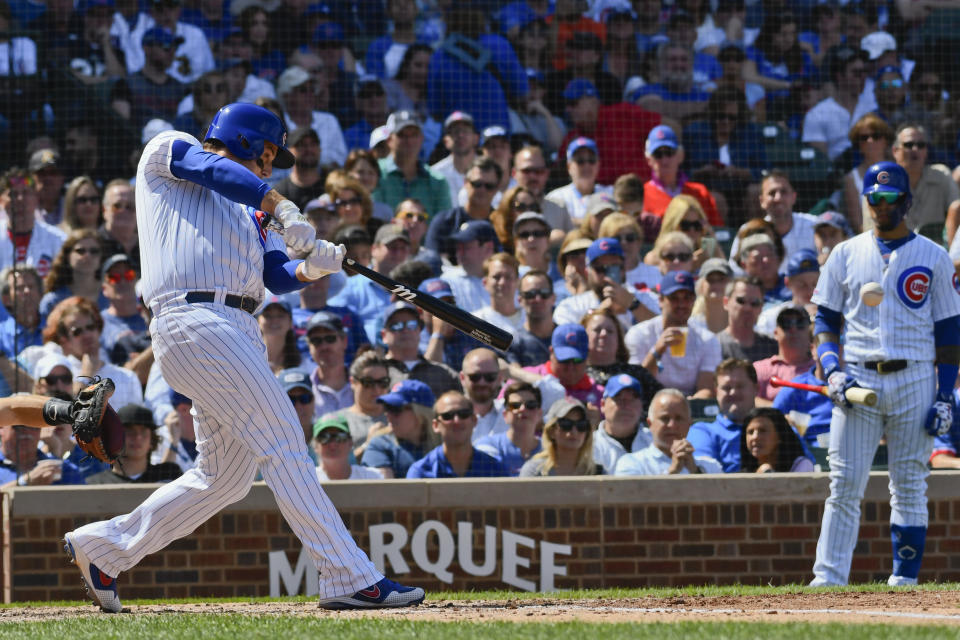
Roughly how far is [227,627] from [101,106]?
7.34 m

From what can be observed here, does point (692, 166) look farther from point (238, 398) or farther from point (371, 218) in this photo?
point (238, 398)

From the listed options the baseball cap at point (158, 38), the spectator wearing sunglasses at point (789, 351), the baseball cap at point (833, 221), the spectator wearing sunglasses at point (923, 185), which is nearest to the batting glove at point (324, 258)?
A: the spectator wearing sunglasses at point (789, 351)

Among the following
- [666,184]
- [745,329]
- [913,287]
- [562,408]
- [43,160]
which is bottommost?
[562,408]

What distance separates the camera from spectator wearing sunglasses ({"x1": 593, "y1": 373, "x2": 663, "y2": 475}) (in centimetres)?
820

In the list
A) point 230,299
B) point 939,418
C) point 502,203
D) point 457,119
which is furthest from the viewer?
point 457,119

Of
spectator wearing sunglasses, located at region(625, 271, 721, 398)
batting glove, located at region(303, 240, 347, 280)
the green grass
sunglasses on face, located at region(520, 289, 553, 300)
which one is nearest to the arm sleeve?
batting glove, located at region(303, 240, 347, 280)

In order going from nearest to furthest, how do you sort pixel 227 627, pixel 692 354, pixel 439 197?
1. pixel 227 627
2. pixel 692 354
3. pixel 439 197

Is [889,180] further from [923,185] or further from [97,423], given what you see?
[923,185]

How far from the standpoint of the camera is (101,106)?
1134 cm

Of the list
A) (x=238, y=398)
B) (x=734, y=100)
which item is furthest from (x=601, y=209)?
(x=238, y=398)

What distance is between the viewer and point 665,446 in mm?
8031

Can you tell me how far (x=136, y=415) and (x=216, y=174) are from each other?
128 inches

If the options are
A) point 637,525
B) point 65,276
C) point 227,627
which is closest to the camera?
point 227,627

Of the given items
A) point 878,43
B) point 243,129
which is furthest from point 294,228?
point 878,43
